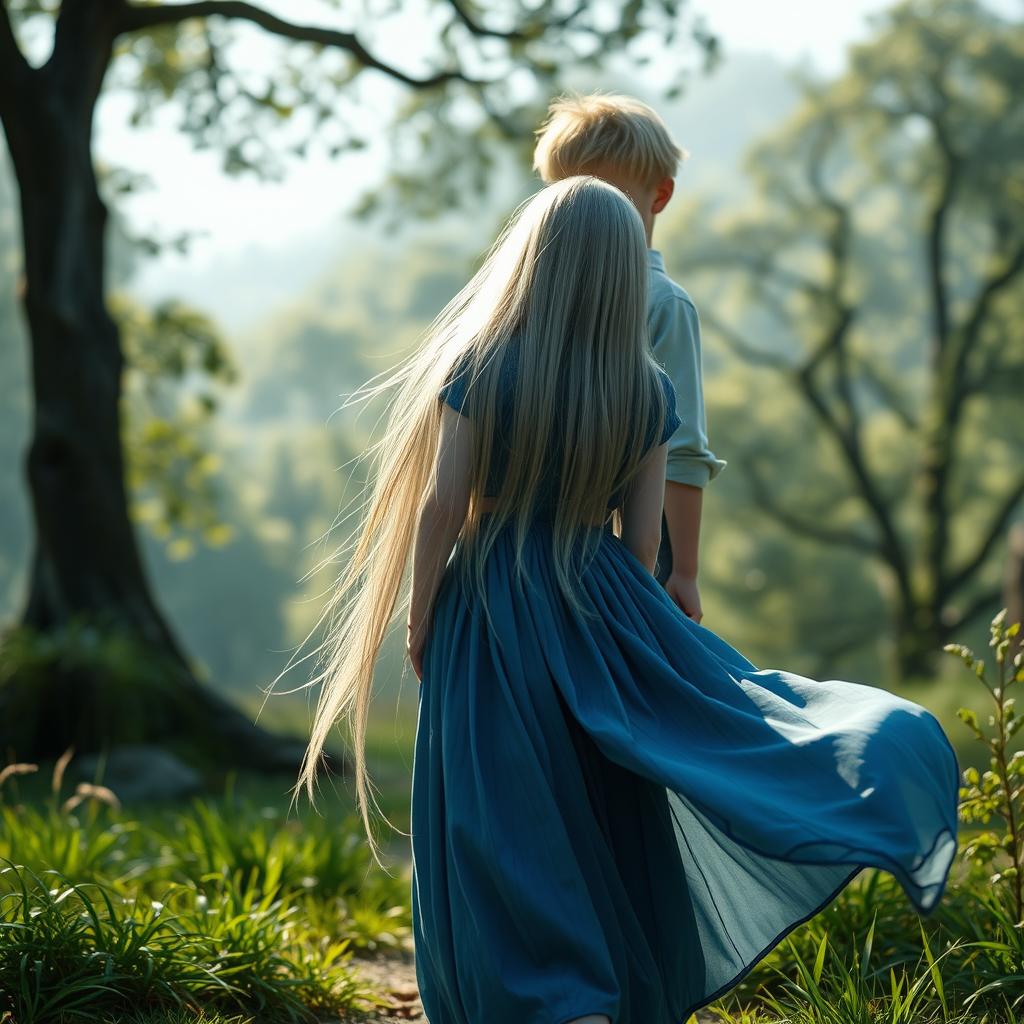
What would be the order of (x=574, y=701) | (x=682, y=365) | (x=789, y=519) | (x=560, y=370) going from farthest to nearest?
(x=789, y=519) < (x=682, y=365) < (x=560, y=370) < (x=574, y=701)

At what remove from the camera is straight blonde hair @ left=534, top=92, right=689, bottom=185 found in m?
3.04

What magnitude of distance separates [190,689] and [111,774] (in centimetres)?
113

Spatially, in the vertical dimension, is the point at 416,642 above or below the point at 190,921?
above

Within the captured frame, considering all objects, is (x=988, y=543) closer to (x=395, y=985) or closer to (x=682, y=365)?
(x=395, y=985)

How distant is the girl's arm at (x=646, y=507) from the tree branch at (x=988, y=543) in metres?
17.2

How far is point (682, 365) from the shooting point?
10.3 feet

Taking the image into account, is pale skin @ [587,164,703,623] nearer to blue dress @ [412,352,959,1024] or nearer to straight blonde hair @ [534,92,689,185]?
straight blonde hair @ [534,92,689,185]

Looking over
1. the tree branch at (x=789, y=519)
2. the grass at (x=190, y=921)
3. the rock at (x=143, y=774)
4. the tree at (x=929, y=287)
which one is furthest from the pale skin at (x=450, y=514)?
→ the tree branch at (x=789, y=519)

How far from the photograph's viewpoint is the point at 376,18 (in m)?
9.45

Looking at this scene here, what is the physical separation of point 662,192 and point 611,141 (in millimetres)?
207

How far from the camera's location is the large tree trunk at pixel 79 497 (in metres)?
7.88

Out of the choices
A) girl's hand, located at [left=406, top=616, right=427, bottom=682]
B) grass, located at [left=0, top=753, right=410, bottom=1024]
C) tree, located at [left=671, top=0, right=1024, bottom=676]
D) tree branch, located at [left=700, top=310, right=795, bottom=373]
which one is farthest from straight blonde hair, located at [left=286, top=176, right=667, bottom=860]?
tree branch, located at [left=700, top=310, right=795, bottom=373]

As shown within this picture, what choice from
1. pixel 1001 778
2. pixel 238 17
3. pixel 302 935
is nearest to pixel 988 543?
pixel 238 17

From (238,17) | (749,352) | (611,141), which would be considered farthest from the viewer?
(749,352)
